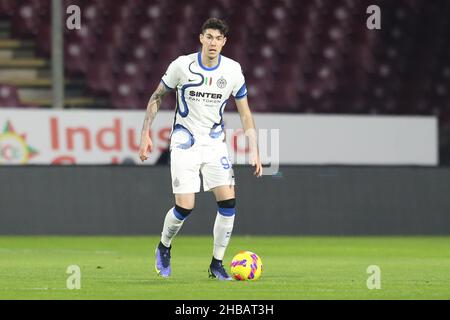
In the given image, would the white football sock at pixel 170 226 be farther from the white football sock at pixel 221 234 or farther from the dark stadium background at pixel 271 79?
the dark stadium background at pixel 271 79

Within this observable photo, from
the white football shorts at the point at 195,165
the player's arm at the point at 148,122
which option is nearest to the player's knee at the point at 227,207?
the white football shorts at the point at 195,165

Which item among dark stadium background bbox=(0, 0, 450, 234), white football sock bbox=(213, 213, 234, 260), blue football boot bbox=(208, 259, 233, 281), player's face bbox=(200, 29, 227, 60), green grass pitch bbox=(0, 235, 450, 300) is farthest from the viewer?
dark stadium background bbox=(0, 0, 450, 234)

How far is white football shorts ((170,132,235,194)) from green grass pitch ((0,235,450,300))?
31.3 inches

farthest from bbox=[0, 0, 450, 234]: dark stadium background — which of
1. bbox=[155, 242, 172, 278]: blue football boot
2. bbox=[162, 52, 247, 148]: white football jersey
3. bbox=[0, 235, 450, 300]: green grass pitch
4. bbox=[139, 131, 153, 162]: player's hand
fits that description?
bbox=[139, 131, 153, 162]: player's hand

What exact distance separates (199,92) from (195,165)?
60 centimetres

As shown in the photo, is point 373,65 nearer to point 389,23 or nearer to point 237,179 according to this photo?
point 389,23

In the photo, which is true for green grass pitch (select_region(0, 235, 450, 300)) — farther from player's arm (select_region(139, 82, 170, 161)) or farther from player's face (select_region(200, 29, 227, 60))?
player's face (select_region(200, 29, 227, 60))

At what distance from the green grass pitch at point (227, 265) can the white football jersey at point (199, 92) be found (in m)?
1.26

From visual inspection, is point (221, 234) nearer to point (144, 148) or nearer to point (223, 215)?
point (223, 215)

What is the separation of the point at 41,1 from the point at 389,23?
21.5ft

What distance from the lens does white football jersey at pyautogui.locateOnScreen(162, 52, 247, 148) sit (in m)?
10.6

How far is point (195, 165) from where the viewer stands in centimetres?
1060
